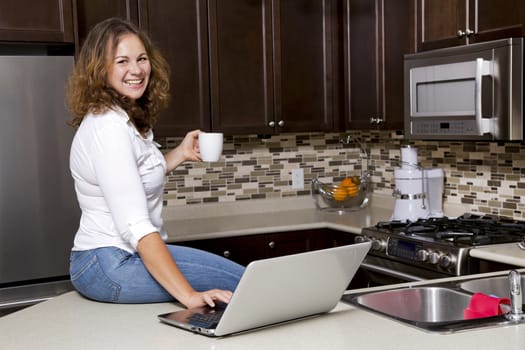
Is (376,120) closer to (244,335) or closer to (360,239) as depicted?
(360,239)

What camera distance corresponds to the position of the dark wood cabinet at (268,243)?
3.71 meters

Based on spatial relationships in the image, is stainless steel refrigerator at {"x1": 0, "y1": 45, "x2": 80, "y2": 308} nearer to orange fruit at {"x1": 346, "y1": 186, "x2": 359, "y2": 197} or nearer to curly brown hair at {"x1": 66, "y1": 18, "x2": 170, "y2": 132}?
curly brown hair at {"x1": 66, "y1": 18, "x2": 170, "y2": 132}

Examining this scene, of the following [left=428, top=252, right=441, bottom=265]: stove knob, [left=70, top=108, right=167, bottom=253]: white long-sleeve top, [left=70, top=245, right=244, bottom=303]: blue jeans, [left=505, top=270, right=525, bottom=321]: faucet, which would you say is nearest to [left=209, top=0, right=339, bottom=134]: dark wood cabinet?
[left=428, top=252, right=441, bottom=265]: stove knob

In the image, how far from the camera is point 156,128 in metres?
3.77

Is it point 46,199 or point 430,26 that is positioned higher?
point 430,26

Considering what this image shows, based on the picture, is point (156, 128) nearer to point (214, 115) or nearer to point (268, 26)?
point (214, 115)

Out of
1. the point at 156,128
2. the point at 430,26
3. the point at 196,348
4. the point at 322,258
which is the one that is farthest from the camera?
the point at 156,128

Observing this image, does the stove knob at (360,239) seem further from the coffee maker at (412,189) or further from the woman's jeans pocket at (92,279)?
the woman's jeans pocket at (92,279)

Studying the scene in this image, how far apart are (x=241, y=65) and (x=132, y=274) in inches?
85.1

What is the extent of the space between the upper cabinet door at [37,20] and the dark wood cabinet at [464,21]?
1.57 m

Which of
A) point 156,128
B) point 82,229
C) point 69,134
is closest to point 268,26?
point 156,128

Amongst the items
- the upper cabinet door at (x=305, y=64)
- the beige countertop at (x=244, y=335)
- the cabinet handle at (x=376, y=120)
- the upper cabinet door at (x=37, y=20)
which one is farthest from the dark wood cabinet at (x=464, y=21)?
the beige countertop at (x=244, y=335)

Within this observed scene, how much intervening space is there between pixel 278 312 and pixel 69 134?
74.1 inches

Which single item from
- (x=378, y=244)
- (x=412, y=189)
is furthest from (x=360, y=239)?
(x=412, y=189)
